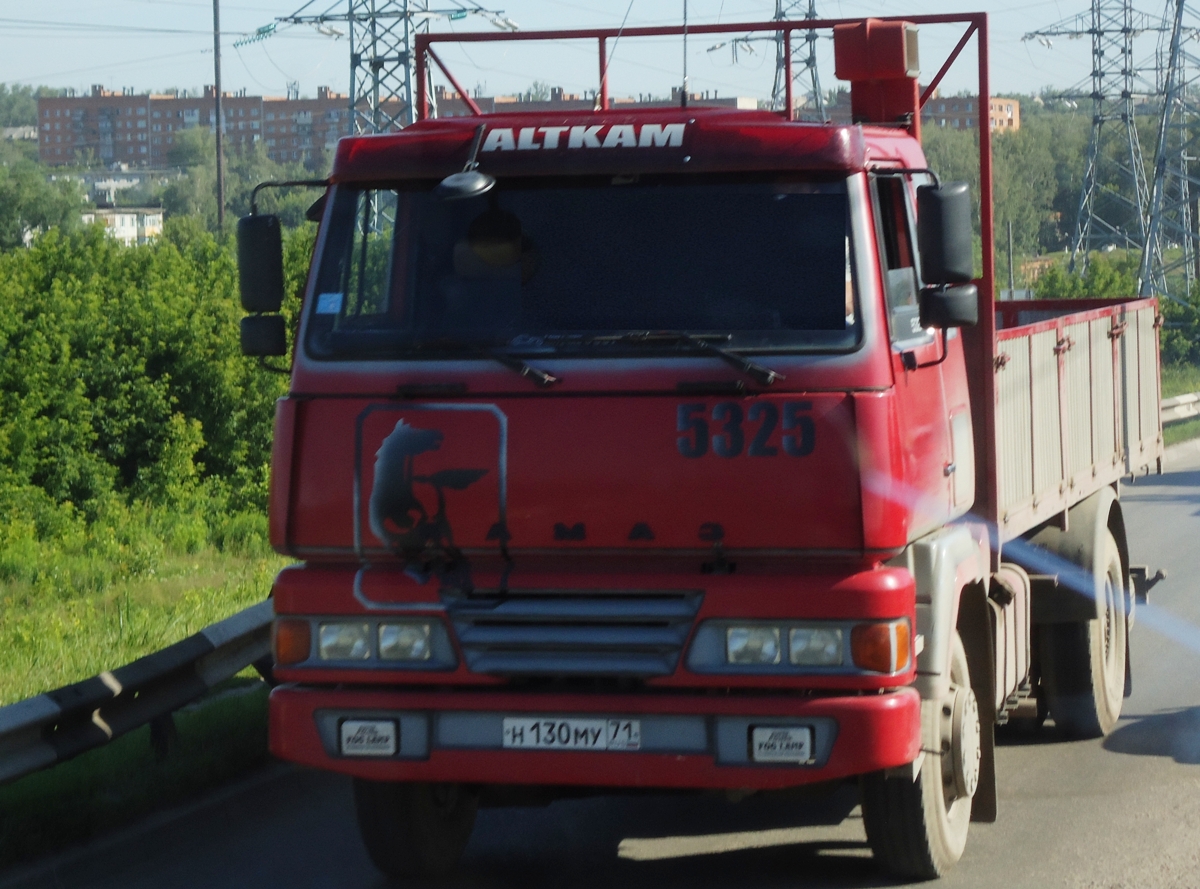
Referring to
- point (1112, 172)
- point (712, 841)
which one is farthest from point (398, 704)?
point (1112, 172)

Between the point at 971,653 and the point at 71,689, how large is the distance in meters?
3.35

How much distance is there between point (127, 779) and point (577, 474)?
300 cm

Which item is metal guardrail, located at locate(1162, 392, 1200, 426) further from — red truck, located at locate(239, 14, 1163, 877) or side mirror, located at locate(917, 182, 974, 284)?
side mirror, located at locate(917, 182, 974, 284)

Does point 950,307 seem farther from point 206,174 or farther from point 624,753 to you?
point 206,174

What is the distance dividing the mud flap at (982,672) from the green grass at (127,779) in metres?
3.20

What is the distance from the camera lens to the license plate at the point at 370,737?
5.02m

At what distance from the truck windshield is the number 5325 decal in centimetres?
22

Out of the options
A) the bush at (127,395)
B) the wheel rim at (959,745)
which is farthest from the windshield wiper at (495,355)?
the bush at (127,395)

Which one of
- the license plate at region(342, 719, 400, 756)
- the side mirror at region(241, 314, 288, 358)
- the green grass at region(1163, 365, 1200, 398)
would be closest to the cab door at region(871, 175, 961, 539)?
the license plate at region(342, 719, 400, 756)

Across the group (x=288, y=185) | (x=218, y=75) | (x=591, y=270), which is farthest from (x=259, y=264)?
(x=218, y=75)

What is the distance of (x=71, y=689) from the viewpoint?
21.1 ft

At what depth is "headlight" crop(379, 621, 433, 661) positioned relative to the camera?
5.00m

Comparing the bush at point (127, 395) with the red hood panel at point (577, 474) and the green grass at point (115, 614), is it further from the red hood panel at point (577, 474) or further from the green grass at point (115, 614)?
the red hood panel at point (577, 474)

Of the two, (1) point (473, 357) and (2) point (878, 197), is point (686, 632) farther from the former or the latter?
(2) point (878, 197)
